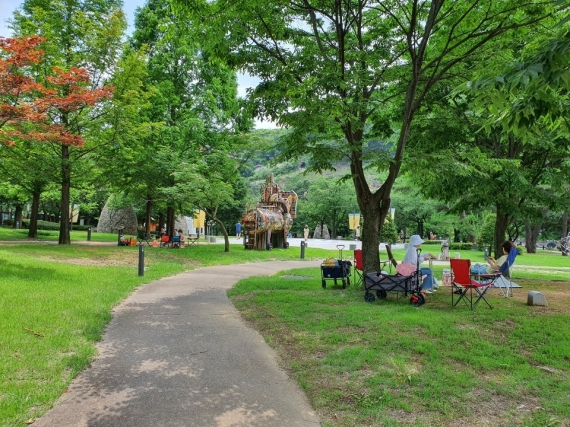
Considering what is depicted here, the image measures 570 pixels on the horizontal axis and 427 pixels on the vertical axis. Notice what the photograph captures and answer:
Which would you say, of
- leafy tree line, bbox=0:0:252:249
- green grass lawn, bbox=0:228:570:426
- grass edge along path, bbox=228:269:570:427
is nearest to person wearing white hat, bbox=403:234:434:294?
green grass lawn, bbox=0:228:570:426

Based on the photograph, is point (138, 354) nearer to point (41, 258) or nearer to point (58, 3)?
point (41, 258)

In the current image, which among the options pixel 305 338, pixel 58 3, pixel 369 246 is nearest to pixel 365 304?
pixel 369 246

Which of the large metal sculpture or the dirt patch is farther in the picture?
the large metal sculpture

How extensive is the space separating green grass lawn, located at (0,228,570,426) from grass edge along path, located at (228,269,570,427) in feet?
0.05

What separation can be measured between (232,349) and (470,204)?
9.88m

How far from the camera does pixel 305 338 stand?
19.1ft

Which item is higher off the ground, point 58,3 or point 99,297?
point 58,3

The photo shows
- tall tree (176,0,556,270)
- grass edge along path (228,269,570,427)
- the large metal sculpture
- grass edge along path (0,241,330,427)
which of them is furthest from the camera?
the large metal sculpture

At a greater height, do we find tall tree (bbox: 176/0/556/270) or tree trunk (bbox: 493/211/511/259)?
tall tree (bbox: 176/0/556/270)

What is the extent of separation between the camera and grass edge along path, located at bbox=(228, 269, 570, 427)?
3625 millimetres

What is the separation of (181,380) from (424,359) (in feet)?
9.47

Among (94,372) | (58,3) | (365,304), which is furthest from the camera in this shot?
(58,3)

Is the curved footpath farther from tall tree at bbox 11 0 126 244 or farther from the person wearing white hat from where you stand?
tall tree at bbox 11 0 126 244

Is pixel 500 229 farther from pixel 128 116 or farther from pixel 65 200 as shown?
pixel 65 200
